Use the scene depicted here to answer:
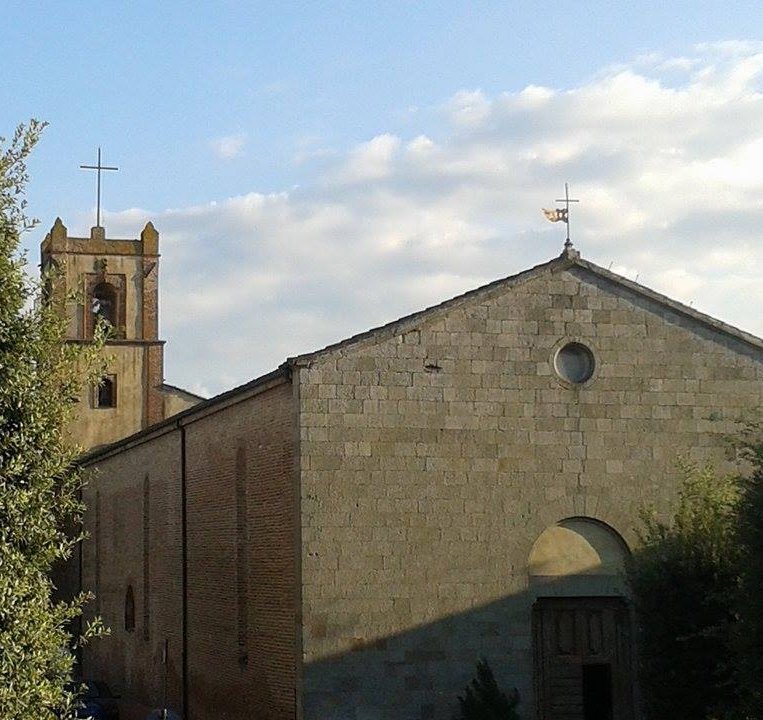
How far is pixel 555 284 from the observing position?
22.0 metres

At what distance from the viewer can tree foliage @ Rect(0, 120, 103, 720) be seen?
9852mm

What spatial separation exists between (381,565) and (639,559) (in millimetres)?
3916

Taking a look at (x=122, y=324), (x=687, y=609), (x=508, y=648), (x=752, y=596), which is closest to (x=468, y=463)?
(x=508, y=648)

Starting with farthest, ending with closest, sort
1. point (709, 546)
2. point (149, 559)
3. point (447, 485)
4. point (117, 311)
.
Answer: point (117, 311) < point (149, 559) < point (447, 485) < point (709, 546)

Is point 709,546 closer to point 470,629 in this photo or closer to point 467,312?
point 470,629

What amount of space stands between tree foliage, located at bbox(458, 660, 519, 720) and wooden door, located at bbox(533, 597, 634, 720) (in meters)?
0.92

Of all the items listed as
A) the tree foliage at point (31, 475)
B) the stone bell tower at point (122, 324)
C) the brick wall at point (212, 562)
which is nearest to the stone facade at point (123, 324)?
the stone bell tower at point (122, 324)

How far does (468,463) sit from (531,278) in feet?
10.7

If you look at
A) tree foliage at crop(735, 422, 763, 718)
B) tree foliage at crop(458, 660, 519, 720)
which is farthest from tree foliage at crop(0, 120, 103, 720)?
tree foliage at crop(458, 660, 519, 720)

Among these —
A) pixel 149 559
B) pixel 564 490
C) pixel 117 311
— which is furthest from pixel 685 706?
pixel 117 311

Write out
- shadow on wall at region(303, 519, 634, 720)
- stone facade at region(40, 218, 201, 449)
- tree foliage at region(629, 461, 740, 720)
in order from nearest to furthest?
tree foliage at region(629, 461, 740, 720) → shadow on wall at region(303, 519, 634, 720) → stone facade at region(40, 218, 201, 449)

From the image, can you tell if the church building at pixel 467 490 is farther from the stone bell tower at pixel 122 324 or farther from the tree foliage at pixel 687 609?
the stone bell tower at pixel 122 324

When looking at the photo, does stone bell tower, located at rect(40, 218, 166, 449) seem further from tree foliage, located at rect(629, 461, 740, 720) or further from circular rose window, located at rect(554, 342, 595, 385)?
tree foliage, located at rect(629, 461, 740, 720)

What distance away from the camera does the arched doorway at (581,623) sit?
21281mm
